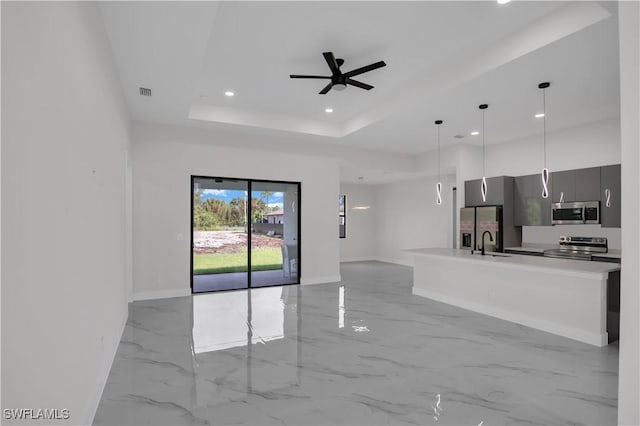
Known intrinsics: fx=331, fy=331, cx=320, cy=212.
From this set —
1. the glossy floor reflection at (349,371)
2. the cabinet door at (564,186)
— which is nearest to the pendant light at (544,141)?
the cabinet door at (564,186)

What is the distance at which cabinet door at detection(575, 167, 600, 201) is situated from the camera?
218 inches

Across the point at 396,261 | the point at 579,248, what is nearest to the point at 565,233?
the point at 579,248

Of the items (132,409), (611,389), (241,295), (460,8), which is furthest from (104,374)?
(460,8)

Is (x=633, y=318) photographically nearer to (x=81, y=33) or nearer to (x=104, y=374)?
(x=81, y=33)

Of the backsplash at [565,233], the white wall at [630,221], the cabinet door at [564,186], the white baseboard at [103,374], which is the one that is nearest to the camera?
the white wall at [630,221]

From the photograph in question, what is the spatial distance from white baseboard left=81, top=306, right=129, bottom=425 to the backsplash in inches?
293

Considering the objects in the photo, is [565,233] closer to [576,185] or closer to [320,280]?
[576,185]

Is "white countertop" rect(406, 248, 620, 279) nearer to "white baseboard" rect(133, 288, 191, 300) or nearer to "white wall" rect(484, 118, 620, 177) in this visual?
"white wall" rect(484, 118, 620, 177)

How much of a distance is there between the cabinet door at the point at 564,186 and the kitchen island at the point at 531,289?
1.91 metres

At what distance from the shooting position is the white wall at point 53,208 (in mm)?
1191

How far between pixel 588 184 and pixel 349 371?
17.6ft

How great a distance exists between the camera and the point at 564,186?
5.97 metres

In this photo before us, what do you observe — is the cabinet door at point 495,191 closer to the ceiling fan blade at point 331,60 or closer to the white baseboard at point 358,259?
the ceiling fan blade at point 331,60

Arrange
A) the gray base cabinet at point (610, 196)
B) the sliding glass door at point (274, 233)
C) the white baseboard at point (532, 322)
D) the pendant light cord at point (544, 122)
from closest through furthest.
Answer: the white baseboard at point (532, 322) < the pendant light cord at point (544, 122) < the gray base cabinet at point (610, 196) < the sliding glass door at point (274, 233)
